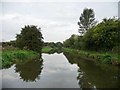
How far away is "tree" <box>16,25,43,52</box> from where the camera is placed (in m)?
39.1

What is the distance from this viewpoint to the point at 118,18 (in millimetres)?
34156

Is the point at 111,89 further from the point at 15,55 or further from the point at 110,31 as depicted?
the point at 110,31

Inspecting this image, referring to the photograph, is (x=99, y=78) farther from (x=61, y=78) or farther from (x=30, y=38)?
(x=30, y=38)

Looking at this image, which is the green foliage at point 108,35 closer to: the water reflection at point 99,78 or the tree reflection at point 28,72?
the water reflection at point 99,78

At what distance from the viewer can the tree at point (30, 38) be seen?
128ft

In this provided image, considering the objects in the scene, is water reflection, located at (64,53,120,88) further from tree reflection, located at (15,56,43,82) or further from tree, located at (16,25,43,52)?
tree, located at (16,25,43,52)

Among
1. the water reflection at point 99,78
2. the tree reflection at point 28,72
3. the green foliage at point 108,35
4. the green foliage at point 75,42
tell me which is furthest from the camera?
the green foliage at point 75,42

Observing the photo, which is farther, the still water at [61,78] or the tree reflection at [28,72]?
the tree reflection at [28,72]

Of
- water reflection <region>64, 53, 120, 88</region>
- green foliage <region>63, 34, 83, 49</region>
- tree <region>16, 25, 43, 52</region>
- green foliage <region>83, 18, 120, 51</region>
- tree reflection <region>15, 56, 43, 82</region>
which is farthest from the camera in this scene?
green foliage <region>63, 34, 83, 49</region>

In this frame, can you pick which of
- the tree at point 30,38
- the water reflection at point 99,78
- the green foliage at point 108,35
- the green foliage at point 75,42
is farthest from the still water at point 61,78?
the green foliage at point 75,42

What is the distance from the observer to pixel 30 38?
1537 inches

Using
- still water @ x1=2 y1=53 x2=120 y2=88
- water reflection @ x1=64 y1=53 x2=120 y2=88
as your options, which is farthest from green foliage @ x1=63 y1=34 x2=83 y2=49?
water reflection @ x1=64 y1=53 x2=120 y2=88

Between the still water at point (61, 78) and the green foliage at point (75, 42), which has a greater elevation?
the still water at point (61, 78)

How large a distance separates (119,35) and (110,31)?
2400mm
